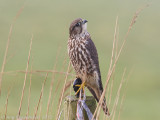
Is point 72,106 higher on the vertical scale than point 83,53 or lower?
lower

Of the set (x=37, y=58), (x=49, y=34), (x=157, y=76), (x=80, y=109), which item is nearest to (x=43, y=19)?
(x=49, y=34)

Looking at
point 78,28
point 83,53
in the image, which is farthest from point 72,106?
point 78,28

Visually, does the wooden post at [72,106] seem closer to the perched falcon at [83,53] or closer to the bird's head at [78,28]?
the perched falcon at [83,53]

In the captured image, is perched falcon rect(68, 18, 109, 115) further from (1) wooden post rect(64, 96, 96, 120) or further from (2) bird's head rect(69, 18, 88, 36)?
(1) wooden post rect(64, 96, 96, 120)

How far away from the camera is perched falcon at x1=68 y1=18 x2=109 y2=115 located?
293cm

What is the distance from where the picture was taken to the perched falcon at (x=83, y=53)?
9.63ft

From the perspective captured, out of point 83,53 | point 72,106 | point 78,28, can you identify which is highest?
point 78,28

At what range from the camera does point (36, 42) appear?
11805 millimetres

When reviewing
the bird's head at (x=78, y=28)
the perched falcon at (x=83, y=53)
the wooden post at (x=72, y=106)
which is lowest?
the wooden post at (x=72, y=106)

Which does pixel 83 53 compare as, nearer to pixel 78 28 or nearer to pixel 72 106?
pixel 78 28

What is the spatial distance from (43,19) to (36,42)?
2.01 metres

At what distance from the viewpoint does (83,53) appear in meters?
2.95

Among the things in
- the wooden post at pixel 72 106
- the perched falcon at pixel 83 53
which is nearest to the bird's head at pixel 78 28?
the perched falcon at pixel 83 53

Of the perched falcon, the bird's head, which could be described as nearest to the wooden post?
the perched falcon
